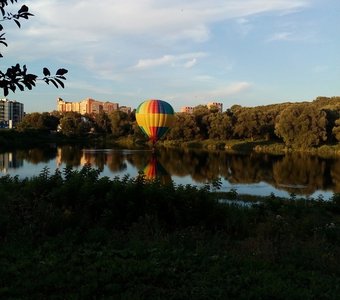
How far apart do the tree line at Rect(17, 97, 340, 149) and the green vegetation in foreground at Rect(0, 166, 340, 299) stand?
2220 inches

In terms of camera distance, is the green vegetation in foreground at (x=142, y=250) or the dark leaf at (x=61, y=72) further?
the green vegetation in foreground at (x=142, y=250)

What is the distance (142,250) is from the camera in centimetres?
614

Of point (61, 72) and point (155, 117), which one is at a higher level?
point (155, 117)

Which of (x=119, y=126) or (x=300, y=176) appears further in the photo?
(x=119, y=126)

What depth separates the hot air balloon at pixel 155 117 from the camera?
170 ft

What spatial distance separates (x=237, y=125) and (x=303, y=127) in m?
14.4

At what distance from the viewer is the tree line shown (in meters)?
64.1

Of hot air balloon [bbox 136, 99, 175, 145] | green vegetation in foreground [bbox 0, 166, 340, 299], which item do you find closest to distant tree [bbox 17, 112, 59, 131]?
hot air balloon [bbox 136, 99, 175, 145]

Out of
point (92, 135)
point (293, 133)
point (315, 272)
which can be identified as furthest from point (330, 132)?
point (315, 272)

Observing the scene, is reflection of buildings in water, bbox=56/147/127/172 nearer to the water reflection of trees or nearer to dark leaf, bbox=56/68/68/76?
the water reflection of trees

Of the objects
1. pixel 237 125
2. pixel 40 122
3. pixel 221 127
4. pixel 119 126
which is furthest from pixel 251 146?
pixel 40 122

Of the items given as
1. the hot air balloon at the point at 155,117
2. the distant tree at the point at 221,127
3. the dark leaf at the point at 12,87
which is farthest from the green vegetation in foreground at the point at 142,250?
the distant tree at the point at 221,127

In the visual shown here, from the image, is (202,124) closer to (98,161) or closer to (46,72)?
(98,161)

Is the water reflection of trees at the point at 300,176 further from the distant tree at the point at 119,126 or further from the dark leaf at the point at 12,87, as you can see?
the distant tree at the point at 119,126
